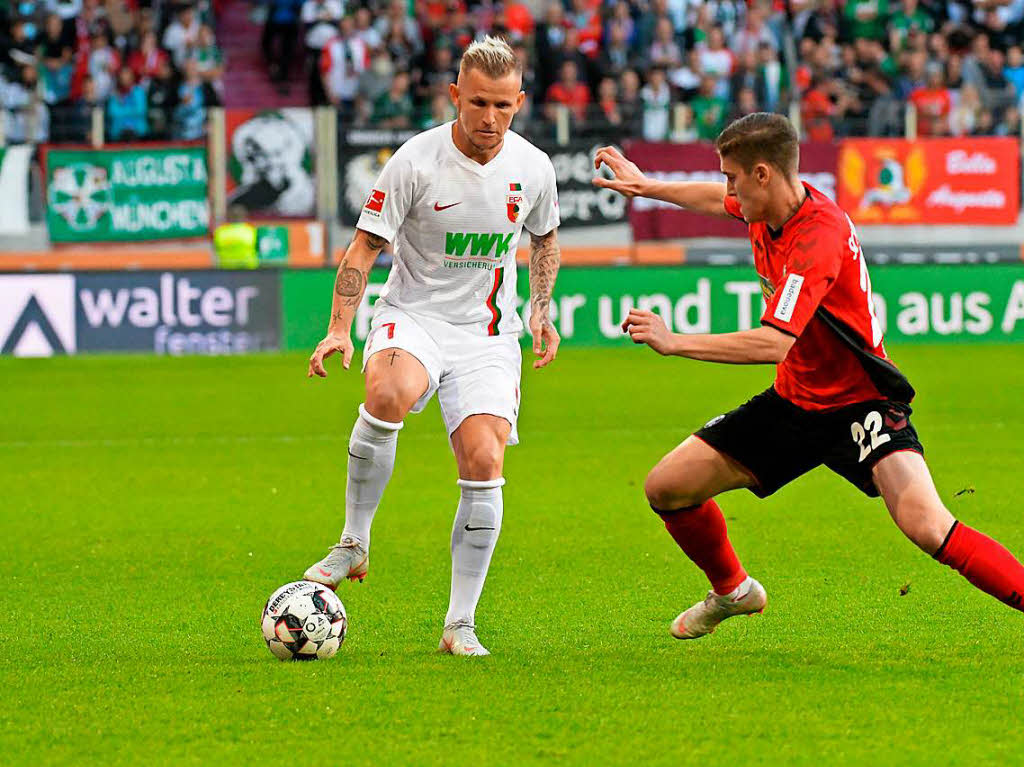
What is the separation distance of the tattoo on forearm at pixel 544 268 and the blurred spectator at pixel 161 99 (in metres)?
Result: 15.0

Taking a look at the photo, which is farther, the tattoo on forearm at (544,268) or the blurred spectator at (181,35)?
the blurred spectator at (181,35)

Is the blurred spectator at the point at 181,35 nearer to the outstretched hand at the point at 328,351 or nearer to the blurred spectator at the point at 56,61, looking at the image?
the blurred spectator at the point at 56,61

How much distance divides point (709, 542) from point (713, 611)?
9.6 inches

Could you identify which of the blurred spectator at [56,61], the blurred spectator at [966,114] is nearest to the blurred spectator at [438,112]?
the blurred spectator at [56,61]

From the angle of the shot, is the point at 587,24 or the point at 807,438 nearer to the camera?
the point at 807,438

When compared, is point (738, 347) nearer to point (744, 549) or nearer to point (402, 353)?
point (402, 353)

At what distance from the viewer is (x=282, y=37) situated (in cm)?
2378

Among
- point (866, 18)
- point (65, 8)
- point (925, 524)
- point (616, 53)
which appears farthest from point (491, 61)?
point (866, 18)

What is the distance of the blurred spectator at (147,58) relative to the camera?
22.3 metres

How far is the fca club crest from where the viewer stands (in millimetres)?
6289

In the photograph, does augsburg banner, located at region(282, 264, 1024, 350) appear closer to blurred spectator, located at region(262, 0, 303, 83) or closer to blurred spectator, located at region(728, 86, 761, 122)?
blurred spectator, located at region(728, 86, 761, 122)

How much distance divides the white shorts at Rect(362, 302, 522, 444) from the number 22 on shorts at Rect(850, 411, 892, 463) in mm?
1251

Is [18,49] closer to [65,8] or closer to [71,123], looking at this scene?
[65,8]

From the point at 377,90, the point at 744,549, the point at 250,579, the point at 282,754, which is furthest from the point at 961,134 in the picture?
the point at 282,754
